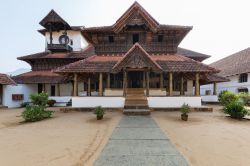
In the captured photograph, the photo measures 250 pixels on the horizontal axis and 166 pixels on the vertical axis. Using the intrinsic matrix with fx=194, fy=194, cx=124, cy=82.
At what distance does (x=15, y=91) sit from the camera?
75.0ft

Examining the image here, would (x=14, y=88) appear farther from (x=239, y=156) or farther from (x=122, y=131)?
(x=239, y=156)

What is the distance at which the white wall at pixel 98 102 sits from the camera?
16000 millimetres

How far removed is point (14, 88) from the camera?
22.7 metres

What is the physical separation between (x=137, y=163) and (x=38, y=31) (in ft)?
95.7

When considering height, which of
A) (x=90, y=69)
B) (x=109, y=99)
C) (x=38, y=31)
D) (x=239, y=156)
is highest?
(x=38, y=31)

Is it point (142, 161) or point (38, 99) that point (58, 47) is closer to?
point (38, 99)

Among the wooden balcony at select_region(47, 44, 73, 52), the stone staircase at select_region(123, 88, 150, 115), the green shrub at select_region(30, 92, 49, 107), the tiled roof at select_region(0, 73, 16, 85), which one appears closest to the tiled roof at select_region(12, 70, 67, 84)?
the tiled roof at select_region(0, 73, 16, 85)

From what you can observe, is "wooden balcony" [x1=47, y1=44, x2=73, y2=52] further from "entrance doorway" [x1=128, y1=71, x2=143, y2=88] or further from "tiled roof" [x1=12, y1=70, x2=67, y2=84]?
"entrance doorway" [x1=128, y1=71, x2=143, y2=88]

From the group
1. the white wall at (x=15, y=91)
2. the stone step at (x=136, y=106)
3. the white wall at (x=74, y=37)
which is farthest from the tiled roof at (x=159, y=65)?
the white wall at (x=74, y=37)

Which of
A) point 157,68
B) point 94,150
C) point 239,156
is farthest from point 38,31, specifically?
point 239,156

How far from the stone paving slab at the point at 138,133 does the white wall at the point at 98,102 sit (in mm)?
7116

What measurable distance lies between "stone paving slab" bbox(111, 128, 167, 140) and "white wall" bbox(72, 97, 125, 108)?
712 cm

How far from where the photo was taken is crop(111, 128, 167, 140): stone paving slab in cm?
745

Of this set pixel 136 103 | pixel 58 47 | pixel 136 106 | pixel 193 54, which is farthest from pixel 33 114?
pixel 193 54
